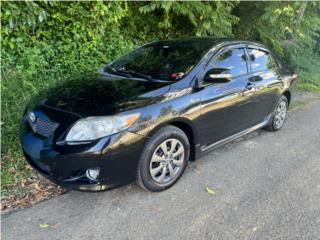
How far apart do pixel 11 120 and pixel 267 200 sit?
337 centimetres

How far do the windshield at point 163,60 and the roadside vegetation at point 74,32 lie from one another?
1.17m

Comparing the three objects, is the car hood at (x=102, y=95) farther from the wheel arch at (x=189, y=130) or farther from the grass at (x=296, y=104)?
the grass at (x=296, y=104)

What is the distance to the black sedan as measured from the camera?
9.98 ft

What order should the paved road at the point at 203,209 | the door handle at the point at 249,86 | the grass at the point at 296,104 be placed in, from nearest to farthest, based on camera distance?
the paved road at the point at 203,209 < the door handle at the point at 249,86 < the grass at the point at 296,104

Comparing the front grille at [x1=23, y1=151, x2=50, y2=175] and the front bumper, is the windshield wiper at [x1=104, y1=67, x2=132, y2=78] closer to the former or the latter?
the front bumper

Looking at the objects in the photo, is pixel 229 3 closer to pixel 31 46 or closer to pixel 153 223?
pixel 31 46

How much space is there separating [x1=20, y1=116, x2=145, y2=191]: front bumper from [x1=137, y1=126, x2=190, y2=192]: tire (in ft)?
0.40

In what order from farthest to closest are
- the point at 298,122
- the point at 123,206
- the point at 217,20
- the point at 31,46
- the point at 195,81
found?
1. the point at 217,20
2. the point at 298,122
3. the point at 31,46
4. the point at 195,81
5. the point at 123,206

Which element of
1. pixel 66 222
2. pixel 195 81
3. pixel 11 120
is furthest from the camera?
pixel 11 120

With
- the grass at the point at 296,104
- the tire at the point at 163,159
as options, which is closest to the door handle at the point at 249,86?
the tire at the point at 163,159

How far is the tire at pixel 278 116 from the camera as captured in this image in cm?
538

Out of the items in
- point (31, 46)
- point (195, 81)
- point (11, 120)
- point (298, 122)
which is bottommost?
point (298, 122)

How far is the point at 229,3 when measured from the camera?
693 cm

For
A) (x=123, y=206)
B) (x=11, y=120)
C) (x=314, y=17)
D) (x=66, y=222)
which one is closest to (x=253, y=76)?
(x=123, y=206)
